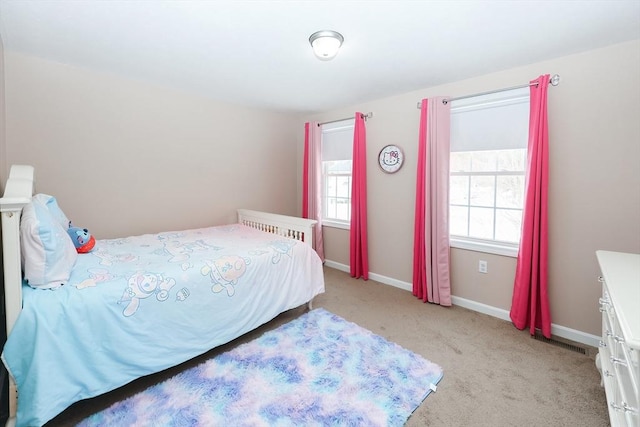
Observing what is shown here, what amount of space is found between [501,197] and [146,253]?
9.92 feet

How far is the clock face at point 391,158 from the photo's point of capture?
3156 millimetres

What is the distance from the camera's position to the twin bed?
1278 millimetres

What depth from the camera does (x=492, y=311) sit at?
263 centimetres

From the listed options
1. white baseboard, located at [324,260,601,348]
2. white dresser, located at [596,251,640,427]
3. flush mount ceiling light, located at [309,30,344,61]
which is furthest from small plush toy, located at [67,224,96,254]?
white dresser, located at [596,251,640,427]

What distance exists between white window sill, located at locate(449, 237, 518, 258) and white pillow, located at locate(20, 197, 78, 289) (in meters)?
2.97

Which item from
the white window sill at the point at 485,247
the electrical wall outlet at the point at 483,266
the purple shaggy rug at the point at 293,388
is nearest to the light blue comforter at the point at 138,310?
the purple shaggy rug at the point at 293,388

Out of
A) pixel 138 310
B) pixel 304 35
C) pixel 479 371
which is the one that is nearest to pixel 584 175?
pixel 479 371

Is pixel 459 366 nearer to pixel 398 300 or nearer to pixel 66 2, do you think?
pixel 398 300

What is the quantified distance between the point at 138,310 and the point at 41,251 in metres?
0.53

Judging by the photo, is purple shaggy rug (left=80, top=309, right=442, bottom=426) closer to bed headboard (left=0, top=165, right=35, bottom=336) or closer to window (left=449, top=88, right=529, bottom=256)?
bed headboard (left=0, top=165, right=35, bottom=336)

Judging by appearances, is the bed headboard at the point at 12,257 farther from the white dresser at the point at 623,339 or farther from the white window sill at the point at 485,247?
the white window sill at the point at 485,247

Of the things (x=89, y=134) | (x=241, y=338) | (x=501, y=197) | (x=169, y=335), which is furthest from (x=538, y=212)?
(x=89, y=134)

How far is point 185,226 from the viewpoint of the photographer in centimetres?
324

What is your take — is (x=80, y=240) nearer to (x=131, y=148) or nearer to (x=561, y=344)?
(x=131, y=148)
